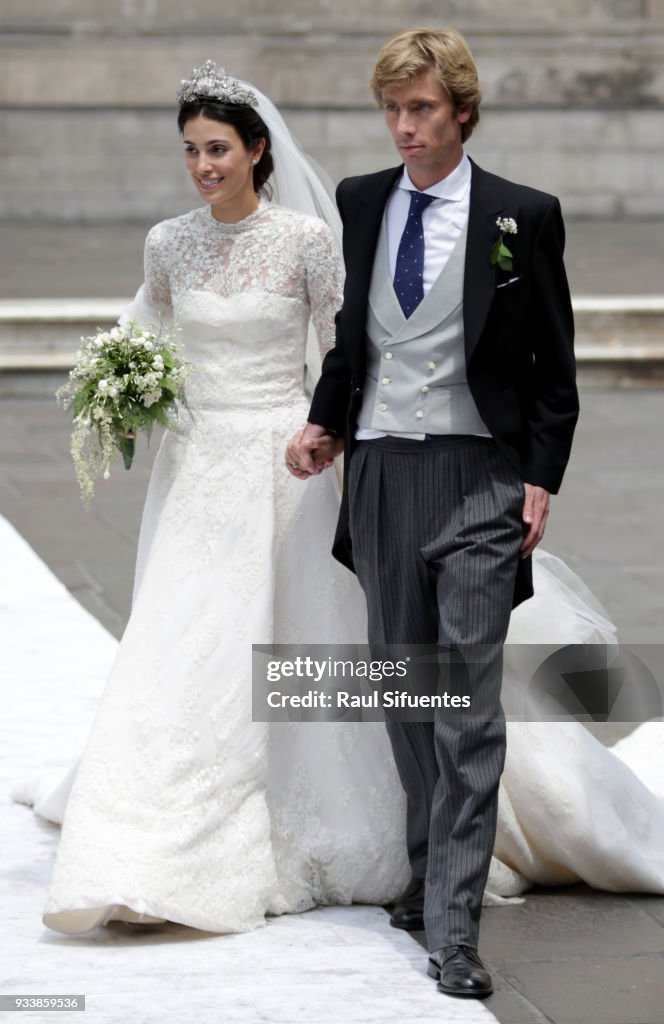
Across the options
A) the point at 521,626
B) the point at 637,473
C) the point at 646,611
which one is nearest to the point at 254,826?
the point at 521,626

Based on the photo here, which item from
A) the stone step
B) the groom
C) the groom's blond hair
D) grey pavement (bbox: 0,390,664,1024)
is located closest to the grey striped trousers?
the groom

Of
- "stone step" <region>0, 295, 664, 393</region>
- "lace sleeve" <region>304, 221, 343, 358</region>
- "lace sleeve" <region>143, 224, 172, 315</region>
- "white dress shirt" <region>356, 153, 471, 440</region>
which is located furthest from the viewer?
"stone step" <region>0, 295, 664, 393</region>

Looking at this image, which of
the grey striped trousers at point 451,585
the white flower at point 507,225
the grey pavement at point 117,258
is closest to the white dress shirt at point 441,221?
the white flower at point 507,225

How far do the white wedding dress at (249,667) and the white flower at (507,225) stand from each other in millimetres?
667

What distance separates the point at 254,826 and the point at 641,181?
16.8 m

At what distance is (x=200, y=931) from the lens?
411 cm

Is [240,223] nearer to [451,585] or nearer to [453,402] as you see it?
[453,402]

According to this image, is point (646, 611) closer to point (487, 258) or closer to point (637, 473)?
point (637, 473)

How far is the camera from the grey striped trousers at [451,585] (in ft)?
12.5

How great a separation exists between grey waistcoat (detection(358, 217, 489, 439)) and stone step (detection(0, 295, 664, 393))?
856cm

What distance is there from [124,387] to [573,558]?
4129 millimetres

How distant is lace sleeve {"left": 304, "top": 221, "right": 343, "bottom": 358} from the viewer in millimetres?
4359

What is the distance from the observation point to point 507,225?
149 inches

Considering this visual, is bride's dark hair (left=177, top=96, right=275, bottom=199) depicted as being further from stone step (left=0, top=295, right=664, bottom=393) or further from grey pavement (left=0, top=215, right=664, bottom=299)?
grey pavement (left=0, top=215, right=664, bottom=299)
